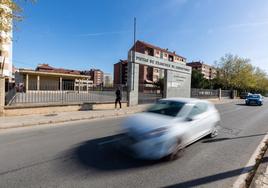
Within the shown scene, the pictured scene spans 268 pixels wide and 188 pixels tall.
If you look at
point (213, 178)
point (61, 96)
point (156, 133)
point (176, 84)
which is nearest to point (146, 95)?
point (176, 84)

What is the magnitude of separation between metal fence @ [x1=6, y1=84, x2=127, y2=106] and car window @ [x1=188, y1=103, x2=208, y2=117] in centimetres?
979

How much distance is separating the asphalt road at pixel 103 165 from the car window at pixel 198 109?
43.3 inches

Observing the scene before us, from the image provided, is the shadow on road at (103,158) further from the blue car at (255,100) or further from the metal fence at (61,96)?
the blue car at (255,100)

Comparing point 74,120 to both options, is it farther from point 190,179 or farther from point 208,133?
point 190,179

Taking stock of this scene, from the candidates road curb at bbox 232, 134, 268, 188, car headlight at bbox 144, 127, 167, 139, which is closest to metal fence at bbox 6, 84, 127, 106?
car headlight at bbox 144, 127, 167, 139

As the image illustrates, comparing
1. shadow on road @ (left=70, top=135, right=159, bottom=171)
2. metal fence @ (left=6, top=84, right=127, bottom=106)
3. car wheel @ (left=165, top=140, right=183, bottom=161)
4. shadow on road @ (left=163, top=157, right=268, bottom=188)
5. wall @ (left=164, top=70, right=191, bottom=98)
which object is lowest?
shadow on road @ (left=163, top=157, right=268, bottom=188)

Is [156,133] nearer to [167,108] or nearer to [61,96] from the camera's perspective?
[167,108]

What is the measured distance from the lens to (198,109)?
605 cm

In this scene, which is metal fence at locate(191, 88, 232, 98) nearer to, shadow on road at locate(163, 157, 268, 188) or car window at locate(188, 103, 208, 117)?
car window at locate(188, 103, 208, 117)

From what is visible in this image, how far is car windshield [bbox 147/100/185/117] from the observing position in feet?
18.2

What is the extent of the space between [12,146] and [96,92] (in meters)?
10.3

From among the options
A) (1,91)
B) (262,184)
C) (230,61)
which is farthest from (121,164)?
(230,61)

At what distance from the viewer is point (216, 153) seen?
18.3ft

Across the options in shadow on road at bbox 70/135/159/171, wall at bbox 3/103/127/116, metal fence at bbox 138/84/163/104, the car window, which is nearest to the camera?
shadow on road at bbox 70/135/159/171
